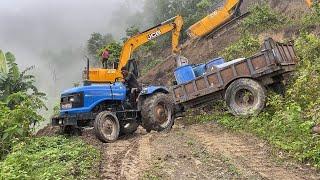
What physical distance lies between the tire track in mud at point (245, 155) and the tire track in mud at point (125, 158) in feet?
4.39

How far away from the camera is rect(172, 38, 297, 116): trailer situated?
12.6 meters

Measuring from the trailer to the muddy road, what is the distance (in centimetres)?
164

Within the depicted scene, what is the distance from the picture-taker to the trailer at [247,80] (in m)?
12.6

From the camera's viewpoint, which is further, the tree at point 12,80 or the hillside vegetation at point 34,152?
the tree at point 12,80

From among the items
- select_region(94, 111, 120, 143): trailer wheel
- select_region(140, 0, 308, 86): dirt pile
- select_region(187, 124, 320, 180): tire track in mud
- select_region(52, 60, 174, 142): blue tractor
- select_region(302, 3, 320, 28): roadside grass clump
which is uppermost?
select_region(140, 0, 308, 86): dirt pile

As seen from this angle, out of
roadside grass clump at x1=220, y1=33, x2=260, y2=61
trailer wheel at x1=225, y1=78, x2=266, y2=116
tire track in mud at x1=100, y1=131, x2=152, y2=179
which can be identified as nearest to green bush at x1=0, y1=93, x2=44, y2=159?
tire track in mud at x1=100, y1=131, x2=152, y2=179

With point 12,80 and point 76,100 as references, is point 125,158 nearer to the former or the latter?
point 76,100

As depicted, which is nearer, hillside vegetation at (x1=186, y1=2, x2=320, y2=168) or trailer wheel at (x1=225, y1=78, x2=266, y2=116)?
hillside vegetation at (x1=186, y1=2, x2=320, y2=168)

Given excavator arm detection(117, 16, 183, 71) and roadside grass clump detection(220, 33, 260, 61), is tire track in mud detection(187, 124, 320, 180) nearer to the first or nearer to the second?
excavator arm detection(117, 16, 183, 71)

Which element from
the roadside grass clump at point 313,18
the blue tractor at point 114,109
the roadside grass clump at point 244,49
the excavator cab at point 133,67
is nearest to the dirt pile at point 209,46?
the roadside grass clump at point 313,18

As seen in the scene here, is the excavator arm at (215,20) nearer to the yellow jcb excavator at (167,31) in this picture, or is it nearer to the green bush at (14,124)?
the yellow jcb excavator at (167,31)

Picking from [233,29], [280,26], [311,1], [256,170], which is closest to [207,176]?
[256,170]

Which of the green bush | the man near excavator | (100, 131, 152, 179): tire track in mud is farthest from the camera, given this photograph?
the man near excavator

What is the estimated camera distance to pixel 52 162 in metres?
8.70
